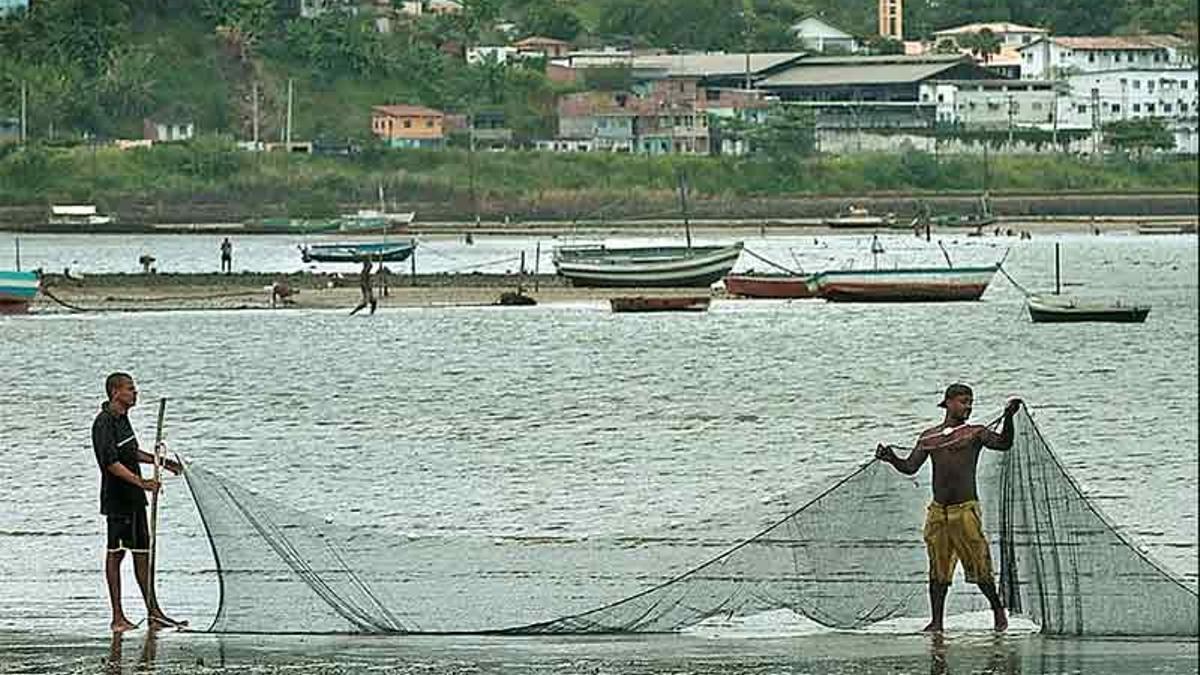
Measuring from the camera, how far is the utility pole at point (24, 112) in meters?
73.3

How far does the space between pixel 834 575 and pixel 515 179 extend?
337ft

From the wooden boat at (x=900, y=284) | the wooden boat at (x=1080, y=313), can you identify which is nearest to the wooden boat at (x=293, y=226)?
the wooden boat at (x=900, y=284)

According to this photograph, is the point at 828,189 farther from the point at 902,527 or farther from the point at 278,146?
the point at 902,527

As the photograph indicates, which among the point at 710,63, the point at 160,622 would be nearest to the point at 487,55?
the point at 710,63

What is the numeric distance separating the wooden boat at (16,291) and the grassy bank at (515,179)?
34.9 m

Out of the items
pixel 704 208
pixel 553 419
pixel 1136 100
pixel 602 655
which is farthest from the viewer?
pixel 1136 100

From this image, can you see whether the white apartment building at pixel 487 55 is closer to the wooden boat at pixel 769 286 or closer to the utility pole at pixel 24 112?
the utility pole at pixel 24 112

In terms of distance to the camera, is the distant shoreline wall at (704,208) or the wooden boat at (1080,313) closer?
the wooden boat at (1080,313)

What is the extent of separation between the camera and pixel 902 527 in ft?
43.8

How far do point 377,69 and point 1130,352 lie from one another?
69.6m

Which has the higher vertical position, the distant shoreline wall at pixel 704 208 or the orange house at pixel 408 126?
the orange house at pixel 408 126

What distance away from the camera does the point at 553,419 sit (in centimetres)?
3394

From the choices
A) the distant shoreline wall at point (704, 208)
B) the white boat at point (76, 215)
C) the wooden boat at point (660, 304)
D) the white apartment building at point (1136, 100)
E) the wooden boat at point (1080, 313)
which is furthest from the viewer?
the white apartment building at point (1136, 100)

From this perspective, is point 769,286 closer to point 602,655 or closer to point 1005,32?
point 602,655
